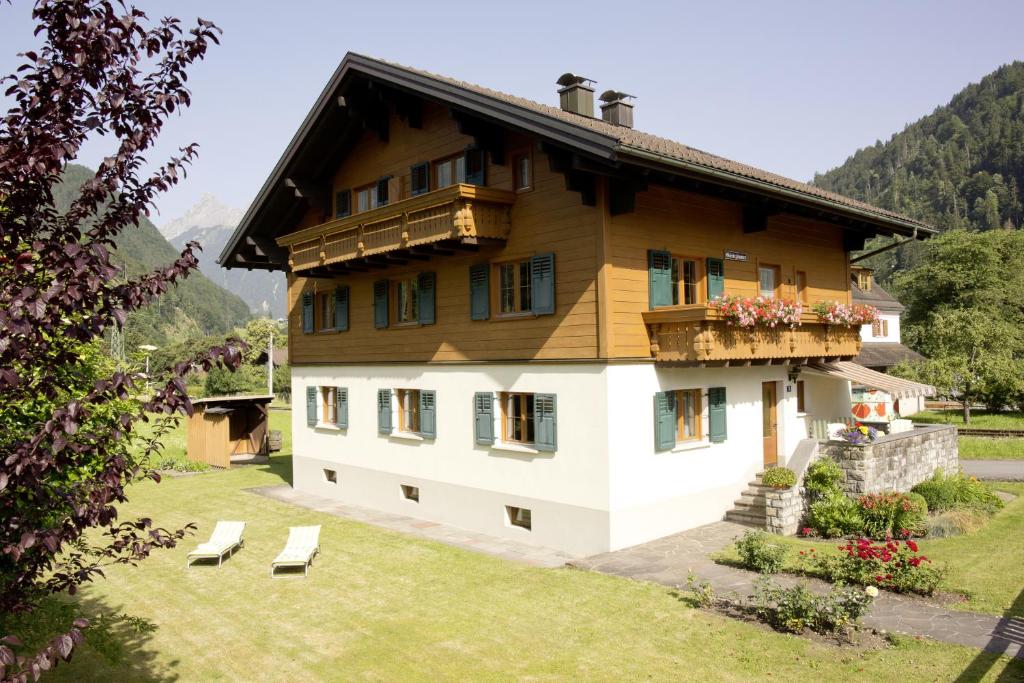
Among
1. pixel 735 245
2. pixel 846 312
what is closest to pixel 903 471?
pixel 846 312

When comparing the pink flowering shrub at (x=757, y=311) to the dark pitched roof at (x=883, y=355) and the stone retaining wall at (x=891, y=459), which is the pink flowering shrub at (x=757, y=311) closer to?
the stone retaining wall at (x=891, y=459)

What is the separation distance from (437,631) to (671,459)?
22.6 feet

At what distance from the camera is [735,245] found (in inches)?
708

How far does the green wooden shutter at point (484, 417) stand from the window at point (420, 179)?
562 centimetres

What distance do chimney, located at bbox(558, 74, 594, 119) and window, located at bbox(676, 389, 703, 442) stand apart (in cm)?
835

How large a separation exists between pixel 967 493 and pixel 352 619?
15.4 metres

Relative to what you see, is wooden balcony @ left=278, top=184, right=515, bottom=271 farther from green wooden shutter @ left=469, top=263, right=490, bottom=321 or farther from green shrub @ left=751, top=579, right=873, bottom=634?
green shrub @ left=751, top=579, right=873, bottom=634

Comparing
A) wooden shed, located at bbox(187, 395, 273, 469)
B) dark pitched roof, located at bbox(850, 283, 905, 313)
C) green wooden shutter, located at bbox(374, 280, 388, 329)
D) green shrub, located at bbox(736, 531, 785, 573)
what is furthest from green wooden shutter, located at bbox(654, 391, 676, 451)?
dark pitched roof, located at bbox(850, 283, 905, 313)

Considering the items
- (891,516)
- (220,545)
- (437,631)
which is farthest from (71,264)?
(891,516)

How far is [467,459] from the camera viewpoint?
17.8 meters

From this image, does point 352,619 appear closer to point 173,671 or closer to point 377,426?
point 173,671

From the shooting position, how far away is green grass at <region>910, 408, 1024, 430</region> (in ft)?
131

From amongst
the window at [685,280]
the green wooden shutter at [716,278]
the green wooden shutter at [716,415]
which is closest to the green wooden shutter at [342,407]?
the window at [685,280]

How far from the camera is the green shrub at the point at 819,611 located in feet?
33.4
